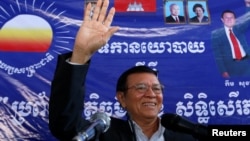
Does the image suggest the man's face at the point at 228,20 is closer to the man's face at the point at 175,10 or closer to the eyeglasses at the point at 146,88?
the man's face at the point at 175,10

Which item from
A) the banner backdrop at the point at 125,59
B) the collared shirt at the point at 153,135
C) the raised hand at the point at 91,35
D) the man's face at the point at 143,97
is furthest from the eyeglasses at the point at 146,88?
the banner backdrop at the point at 125,59

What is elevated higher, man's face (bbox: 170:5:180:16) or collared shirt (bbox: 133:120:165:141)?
man's face (bbox: 170:5:180:16)

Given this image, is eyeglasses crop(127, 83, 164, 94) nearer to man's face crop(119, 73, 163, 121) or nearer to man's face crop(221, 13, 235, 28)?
man's face crop(119, 73, 163, 121)

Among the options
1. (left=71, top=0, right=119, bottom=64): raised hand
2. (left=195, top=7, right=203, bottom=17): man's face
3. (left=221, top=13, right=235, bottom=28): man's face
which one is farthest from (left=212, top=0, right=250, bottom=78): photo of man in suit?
(left=71, top=0, right=119, bottom=64): raised hand

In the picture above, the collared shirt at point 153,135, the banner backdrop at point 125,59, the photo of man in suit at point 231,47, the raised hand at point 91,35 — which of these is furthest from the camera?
the photo of man in suit at point 231,47

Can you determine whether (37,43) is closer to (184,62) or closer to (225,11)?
(184,62)

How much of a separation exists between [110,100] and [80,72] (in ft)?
2.71

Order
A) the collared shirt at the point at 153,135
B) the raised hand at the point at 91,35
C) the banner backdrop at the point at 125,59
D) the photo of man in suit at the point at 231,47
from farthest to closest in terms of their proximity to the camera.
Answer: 1. the photo of man in suit at the point at 231,47
2. the banner backdrop at the point at 125,59
3. the collared shirt at the point at 153,135
4. the raised hand at the point at 91,35

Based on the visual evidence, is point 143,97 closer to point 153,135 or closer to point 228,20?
point 153,135

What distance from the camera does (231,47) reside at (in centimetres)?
200

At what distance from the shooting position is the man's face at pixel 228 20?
203 cm

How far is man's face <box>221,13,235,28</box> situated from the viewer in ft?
6.65

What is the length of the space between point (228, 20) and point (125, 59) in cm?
64

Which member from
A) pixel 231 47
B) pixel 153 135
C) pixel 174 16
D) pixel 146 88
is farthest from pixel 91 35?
pixel 231 47
